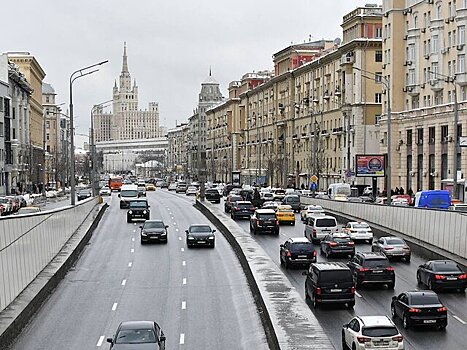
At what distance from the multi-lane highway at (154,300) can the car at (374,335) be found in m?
4.16

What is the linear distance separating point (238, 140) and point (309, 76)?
56.7 metres

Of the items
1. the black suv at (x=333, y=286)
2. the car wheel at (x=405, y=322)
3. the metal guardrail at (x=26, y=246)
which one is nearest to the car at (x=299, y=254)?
the black suv at (x=333, y=286)

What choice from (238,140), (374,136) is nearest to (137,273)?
(374,136)

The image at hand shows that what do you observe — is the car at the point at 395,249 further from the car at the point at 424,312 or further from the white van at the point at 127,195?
the white van at the point at 127,195

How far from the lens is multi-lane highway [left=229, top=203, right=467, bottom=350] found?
968 inches

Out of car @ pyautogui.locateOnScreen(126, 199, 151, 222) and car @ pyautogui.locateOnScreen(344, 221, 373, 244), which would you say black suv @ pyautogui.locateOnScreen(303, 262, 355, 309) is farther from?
car @ pyautogui.locateOnScreen(126, 199, 151, 222)

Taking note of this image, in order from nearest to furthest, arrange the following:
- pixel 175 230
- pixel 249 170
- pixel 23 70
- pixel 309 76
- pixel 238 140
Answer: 1. pixel 175 230
2. pixel 309 76
3. pixel 23 70
4. pixel 249 170
5. pixel 238 140

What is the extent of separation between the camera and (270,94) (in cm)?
15688

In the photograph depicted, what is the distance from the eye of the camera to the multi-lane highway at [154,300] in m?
27.3

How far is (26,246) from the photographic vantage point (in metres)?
33.7

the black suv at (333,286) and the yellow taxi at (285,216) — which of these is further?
the yellow taxi at (285,216)

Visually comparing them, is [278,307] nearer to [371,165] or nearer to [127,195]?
[371,165]

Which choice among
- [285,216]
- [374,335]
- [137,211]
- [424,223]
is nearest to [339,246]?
[424,223]

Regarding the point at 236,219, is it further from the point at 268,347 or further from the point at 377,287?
the point at 268,347
